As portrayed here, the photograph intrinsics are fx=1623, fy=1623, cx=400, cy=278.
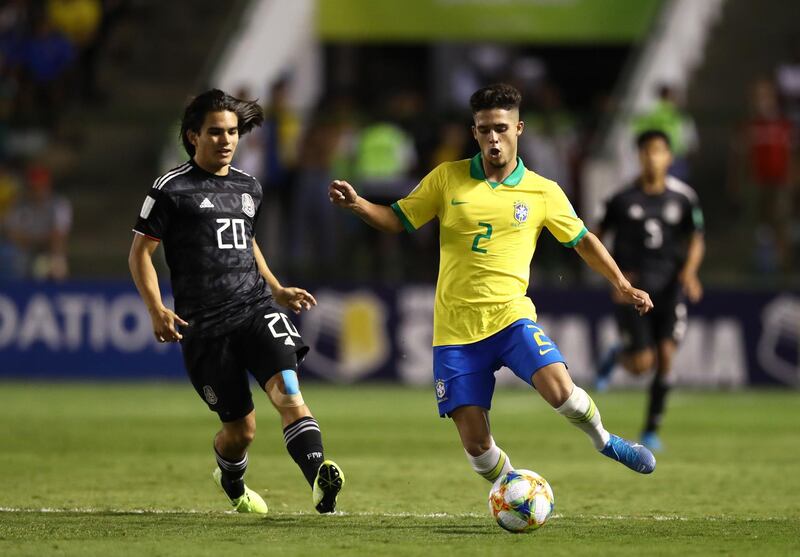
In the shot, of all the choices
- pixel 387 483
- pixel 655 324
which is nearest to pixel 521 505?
pixel 387 483

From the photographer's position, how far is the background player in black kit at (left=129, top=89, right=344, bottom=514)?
8.70 m

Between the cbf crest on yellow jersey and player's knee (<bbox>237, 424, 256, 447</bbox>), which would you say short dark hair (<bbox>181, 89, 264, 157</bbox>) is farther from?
player's knee (<bbox>237, 424, 256, 447</bbox>)

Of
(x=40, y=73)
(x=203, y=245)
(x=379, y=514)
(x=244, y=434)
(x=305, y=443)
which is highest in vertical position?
(x=40, y=73)

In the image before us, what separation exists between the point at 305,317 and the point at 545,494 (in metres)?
12.2

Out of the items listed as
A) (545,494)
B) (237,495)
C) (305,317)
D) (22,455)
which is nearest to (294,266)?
(305,317)

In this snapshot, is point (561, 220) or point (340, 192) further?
point (561, 220)

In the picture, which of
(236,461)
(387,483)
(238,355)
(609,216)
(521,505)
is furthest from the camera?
(609,216)

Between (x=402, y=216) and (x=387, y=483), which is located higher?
(x=402, y=216)

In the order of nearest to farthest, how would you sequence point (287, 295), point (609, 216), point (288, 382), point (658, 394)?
point (288, 382) → point (287, 295) → point (658, 394) → point (609, 216)

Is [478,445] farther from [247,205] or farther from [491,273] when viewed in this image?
[247,205]

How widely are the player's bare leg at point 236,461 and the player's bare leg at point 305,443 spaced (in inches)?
15.2

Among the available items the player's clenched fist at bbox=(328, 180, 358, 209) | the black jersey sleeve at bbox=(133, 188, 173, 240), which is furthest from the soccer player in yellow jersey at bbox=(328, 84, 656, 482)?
the black jersey sleeve at bbox=(133, 188, 173, 240)

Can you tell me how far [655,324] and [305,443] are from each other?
567 centimetres

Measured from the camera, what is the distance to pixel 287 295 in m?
9.05
